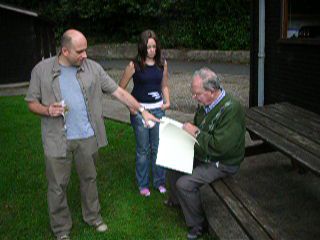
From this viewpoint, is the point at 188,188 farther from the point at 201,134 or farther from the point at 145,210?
the point at 145,210

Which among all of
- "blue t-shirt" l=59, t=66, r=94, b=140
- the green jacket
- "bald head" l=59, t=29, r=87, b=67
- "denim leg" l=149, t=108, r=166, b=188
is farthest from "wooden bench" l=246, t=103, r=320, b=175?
"bald head" l=59, t=29, r=87, b=67

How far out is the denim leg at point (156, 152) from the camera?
4.80 metres

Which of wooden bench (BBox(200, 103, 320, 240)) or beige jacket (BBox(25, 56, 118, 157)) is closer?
wooden bench (BBox(200, 103, 320, 240))

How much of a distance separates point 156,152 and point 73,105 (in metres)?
1.46

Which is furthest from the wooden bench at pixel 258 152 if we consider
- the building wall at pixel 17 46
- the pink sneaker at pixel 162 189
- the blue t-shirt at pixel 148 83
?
the building wall at pixel 17 46

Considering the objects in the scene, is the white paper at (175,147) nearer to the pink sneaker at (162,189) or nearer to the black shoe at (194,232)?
the black shoe at (194,232)

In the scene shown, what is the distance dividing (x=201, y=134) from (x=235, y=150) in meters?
0.31

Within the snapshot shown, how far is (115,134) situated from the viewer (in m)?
7.59

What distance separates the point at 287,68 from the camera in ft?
24.2

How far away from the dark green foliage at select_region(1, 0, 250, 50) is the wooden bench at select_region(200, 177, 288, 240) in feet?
55.2

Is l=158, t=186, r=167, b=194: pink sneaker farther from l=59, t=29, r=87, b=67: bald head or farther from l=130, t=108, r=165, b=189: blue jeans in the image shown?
l=59, t=29, r=87, b=67: bald head

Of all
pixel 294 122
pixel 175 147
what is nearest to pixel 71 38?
pixel 175 147

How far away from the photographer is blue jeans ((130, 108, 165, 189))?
475cm

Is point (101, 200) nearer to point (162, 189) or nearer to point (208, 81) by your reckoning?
point (162, 189)
